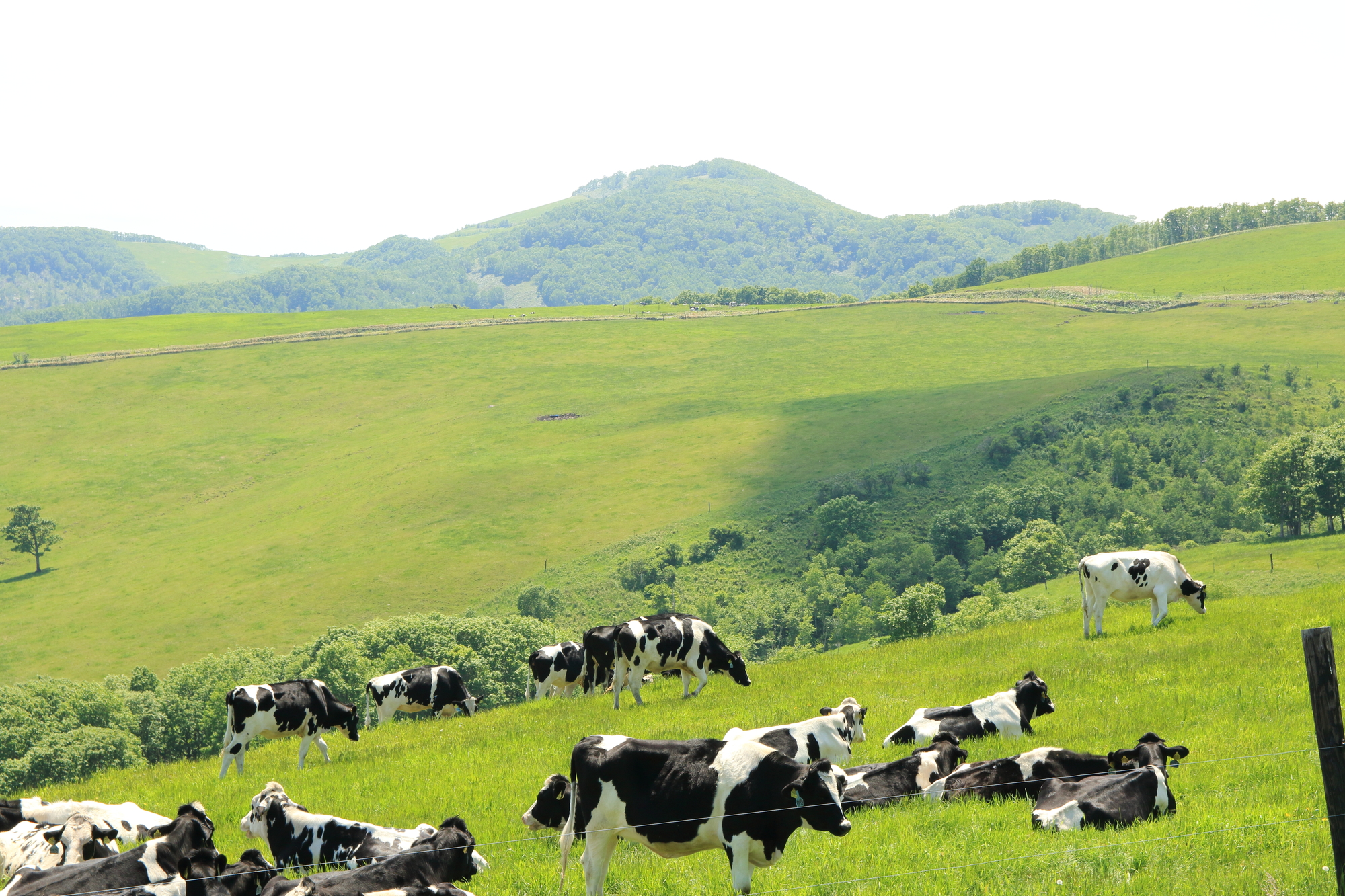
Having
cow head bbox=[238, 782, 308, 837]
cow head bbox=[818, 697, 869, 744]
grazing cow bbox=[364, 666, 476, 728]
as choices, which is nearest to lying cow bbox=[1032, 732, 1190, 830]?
cow head bbox=[818, 697, 869, 744]

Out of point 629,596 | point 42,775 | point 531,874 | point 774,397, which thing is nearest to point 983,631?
point 531,874

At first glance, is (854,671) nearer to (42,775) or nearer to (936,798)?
(936,798)

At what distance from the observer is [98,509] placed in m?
150

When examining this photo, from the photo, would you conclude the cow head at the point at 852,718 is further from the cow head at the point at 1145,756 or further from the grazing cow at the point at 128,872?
the grazing cow at the point at 128,872

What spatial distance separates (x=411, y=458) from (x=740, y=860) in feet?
526

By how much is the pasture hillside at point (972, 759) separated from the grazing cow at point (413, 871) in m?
0.32

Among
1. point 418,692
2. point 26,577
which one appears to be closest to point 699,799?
point 418,692

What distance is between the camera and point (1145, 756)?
43.7 feet

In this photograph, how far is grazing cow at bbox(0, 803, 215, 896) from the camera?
10477 mm

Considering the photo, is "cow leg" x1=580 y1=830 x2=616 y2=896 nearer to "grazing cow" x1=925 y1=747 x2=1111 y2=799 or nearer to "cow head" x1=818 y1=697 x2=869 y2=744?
"grazing cow" x1=925 y1=747 x2=1111 y2=799

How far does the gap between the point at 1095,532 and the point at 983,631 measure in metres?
110

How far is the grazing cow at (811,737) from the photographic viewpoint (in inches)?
609

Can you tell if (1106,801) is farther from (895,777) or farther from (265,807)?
(265,807)

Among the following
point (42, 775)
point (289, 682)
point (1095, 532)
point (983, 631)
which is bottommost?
point (1095, 532)
